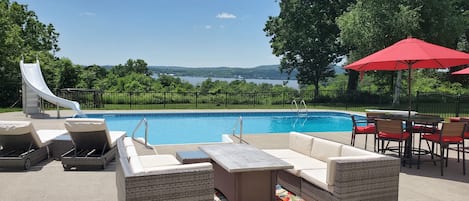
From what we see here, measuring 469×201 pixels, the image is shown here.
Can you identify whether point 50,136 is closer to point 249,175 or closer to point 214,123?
point 249,175

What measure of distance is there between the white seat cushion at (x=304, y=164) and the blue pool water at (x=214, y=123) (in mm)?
5864

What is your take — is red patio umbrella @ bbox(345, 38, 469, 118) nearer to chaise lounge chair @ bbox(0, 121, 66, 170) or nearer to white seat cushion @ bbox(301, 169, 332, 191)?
white seat cushion @ bbox(301, 169, 332, 191)

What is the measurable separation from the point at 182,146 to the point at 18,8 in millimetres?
20316

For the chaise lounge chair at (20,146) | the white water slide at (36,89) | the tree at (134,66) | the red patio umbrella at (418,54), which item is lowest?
the chaise lounge chair at (20,146)

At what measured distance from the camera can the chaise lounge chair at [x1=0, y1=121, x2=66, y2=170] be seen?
483cm

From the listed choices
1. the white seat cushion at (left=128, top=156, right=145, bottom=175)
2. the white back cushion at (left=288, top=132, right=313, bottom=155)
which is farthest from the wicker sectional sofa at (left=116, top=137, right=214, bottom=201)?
the white back cushion at (left=288, top=132, right=313, bottom=155)

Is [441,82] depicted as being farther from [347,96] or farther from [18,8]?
[18,8]

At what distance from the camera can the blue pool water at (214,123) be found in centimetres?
1075

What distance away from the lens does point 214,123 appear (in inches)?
500

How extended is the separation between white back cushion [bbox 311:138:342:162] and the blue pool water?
583 cm

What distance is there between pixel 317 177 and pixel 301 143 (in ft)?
4.06

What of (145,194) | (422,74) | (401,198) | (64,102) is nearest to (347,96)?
(422,74)

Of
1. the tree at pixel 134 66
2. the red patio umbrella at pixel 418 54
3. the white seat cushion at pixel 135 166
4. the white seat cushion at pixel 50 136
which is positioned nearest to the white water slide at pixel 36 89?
the white seat cushion at pixel 50 136

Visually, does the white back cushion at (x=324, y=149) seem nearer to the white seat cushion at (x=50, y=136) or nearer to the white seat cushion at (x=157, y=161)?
the white seat cushion at (x=157, y=161)
